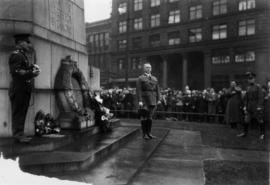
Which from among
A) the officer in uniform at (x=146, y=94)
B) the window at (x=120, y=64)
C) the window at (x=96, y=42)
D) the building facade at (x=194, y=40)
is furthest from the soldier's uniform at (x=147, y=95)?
the window at (x=96, y=42)

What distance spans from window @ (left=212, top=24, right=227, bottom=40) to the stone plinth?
31173 millimetres

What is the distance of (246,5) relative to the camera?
34.4m

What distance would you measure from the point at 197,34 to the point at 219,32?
120 inches

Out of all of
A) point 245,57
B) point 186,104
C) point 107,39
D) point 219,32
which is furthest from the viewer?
point 107,39

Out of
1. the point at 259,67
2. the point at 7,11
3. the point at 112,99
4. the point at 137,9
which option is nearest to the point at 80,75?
the point at 7,11

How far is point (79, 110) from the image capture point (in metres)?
7.20

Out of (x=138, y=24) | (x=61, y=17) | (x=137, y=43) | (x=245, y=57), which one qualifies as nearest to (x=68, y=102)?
(x=61, y=17)

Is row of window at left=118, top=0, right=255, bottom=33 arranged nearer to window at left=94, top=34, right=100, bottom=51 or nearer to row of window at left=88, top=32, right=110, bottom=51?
row of window at left=88, top=32, right=110, bottom=51

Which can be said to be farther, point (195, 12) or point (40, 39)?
point (195, 12)

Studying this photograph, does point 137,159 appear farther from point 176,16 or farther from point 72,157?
point 176,16

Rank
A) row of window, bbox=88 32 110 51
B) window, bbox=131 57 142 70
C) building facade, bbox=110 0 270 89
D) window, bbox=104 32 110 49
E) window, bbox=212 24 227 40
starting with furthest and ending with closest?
row of window, bbox=88 32 110 51
window, bbox=104 32 110 49
window, bbox=131 57 142 70
window, bbox=212 24 227 40
building facade, bbox=110 0 270 89

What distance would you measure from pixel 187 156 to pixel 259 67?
95.8ft

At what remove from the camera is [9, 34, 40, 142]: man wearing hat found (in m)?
5.34

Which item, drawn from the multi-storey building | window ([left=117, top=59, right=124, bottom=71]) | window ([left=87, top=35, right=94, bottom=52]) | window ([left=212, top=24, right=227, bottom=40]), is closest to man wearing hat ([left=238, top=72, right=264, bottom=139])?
window ([left=212, top=24, right=227, bottom=40])
